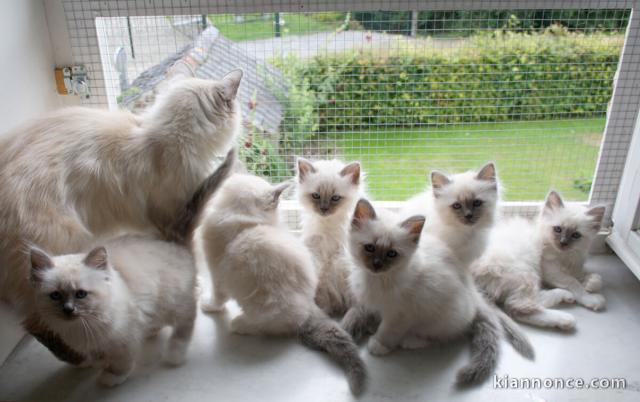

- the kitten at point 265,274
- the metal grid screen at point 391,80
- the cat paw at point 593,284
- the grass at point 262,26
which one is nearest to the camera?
the kitten at point 265,274

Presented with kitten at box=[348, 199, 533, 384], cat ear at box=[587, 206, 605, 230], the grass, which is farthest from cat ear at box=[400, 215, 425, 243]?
the grass

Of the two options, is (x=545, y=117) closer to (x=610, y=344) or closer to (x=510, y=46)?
(x=510, y=46)

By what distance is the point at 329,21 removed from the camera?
3.32m

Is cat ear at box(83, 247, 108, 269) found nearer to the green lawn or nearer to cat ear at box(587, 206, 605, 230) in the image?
the green lawn

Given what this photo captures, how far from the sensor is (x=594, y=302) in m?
1.98

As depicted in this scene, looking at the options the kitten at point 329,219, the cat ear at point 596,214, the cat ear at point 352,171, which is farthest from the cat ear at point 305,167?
the cat ear at point 596,214

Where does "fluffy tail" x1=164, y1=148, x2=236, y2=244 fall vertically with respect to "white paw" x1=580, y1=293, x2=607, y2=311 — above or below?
above

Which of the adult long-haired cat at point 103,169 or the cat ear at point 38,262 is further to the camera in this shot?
the adult long-haired cat at point 103,169

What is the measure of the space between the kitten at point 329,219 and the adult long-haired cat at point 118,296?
0.42 meters

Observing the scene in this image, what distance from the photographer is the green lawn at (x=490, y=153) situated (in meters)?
2.69

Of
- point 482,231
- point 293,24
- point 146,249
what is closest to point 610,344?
point 482,231

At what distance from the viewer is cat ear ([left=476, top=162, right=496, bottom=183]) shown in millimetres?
1904

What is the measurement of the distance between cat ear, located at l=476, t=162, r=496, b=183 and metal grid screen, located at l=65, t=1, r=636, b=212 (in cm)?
69

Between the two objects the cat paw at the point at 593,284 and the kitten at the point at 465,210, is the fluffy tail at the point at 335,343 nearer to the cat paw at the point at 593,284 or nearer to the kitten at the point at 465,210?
the kitten at the point at 465,210
